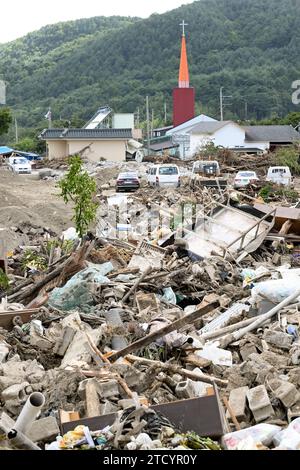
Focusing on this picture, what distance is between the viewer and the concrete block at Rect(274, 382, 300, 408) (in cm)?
779

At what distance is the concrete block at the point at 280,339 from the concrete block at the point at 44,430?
365 centimetres

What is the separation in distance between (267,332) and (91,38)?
141142mm

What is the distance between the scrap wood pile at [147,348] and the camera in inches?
273

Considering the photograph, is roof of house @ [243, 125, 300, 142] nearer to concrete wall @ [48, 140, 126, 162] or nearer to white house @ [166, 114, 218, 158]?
white house @ [166, 114, 218, 158]

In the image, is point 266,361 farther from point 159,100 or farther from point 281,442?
point 159,100

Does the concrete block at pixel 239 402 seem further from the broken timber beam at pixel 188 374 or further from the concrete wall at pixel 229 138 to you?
the concrete wall at pixel 229 138

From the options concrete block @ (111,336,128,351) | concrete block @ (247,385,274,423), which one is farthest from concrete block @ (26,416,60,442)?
concrete block @ (111,336,128,351)

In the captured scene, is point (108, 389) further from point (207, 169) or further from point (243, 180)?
point (207, 169)

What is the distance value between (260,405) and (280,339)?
226 cm

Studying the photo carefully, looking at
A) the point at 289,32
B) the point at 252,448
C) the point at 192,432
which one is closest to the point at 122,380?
the point at 192,432

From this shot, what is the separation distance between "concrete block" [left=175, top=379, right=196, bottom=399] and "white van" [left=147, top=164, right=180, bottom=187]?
2246cm

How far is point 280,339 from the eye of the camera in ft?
32.2
